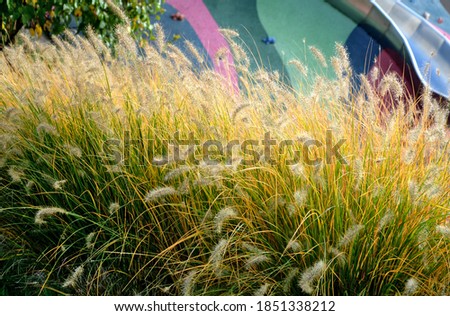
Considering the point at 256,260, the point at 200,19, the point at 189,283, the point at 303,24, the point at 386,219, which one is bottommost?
the point at 189,283

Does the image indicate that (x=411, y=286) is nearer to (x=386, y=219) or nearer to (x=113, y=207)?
(x=386, y=219)

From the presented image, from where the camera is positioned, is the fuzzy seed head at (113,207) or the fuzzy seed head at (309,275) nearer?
the fuzzy seed head at (309,275)

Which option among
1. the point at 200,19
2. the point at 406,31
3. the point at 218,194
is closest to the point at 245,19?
the point at 200,19

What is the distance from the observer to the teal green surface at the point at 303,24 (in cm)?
884

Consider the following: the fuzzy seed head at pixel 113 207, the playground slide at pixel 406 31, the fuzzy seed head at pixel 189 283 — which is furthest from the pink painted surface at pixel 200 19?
the fuzzy seed head at pixel 189 283

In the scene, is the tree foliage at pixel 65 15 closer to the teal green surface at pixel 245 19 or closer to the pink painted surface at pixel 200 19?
Result: the pink painted surface at pixel 200 19

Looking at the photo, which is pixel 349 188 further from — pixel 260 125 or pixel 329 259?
pixel 260 125

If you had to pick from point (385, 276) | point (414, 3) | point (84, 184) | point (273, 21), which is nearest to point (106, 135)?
point (84, 184)

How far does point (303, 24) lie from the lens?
8.97 meters

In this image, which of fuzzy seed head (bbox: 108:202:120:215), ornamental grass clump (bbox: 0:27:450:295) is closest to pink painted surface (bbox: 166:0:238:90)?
ornamental grass clump (bbox: 0:27:450:295)

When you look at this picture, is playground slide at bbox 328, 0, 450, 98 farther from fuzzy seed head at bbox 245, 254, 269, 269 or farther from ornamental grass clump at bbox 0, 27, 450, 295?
fuzzy seed head at bbox 245, 254, 269, 269

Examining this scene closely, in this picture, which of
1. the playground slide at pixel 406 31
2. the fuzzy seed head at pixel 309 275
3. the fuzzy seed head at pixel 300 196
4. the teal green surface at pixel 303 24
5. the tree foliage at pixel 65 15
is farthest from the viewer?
the teal green surface at pixel 303 24

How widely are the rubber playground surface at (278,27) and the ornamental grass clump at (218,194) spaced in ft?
18.4

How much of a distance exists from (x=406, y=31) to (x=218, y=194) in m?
7.30
